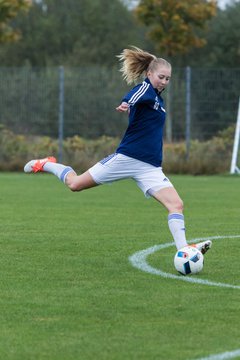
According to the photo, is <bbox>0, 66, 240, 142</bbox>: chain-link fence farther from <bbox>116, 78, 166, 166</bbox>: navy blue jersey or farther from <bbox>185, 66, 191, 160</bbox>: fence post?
<bbox>116, 78, 166, 166</bbox>: navy blue jersey

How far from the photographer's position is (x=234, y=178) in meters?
26.1

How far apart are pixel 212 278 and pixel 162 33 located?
29271 millimetres

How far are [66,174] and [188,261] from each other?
84.9 inches

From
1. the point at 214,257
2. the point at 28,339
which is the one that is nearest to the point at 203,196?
the point at 214,257

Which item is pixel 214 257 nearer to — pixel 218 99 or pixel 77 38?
pixel 218 99

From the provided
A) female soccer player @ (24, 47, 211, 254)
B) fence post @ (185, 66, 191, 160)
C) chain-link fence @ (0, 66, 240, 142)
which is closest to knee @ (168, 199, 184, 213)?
female soccer player @ (24, 47, 211, 254)

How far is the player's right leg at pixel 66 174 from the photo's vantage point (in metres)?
10.4

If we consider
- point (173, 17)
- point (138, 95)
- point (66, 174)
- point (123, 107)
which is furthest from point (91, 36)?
point (123, 107)

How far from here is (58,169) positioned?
11.0 metres

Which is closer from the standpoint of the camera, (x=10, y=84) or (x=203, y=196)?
(x=203, y=196)

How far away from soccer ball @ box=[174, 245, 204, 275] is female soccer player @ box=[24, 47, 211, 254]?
305 mm

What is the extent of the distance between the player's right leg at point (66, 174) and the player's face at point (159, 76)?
1.20 m

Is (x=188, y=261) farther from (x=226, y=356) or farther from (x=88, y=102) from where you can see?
(x=88, y=102)

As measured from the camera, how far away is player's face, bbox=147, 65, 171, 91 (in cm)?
984
